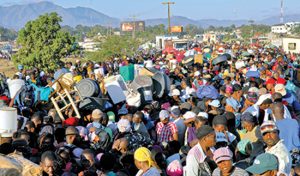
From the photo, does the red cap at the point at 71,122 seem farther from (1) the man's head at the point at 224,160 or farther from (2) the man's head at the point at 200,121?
(1) the man's head at the point at 224,160

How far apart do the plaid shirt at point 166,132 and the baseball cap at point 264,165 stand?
3277mm

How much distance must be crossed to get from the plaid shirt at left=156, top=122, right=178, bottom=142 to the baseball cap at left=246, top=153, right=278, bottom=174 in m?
3.28

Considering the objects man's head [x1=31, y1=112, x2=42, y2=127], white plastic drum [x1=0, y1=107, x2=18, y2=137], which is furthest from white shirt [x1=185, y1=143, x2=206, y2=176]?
man's head [x1=31, y1=112, x2=42, y2=127]

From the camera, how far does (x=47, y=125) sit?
7.63 meters

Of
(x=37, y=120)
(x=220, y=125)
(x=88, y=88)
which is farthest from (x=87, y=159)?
(x=88, y=88)

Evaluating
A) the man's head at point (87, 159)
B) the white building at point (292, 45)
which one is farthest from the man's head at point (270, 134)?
the white building at point (292, 45)

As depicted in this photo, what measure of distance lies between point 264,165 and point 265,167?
0.02m

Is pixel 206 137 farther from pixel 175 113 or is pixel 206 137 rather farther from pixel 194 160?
pixel 175 113

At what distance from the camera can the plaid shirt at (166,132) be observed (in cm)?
790

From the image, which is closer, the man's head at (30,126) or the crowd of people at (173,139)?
the crowd of people at (173,139)

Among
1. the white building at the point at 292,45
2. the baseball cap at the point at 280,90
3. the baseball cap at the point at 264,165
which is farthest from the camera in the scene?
the white building at the point at 292,45

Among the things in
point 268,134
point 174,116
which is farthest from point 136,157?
point 174,116

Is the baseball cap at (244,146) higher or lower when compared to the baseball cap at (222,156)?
lower

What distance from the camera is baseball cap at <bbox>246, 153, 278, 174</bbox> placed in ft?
14.9
